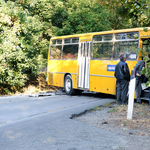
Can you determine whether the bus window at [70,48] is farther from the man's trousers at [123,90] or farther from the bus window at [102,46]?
the man's trousers at [123,90]

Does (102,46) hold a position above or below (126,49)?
above

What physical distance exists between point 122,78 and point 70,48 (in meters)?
5.55

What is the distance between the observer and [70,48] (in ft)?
49.2

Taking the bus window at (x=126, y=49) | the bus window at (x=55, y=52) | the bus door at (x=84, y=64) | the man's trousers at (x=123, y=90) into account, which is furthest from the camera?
the bus window at (x=55, y=52)

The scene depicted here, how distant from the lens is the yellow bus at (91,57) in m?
11.6

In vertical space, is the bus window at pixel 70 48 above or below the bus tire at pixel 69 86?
above

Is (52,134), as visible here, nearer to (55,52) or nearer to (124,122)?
(124,122)

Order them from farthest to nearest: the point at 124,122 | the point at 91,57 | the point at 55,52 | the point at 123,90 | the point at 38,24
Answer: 1. the point at 38,24
2. the point at 55,52
3. the point at 91,57
4. the point at 123,90
5. the point at 124,122

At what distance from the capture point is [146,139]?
18.3 feet

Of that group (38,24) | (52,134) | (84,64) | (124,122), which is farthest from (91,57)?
(38,24)

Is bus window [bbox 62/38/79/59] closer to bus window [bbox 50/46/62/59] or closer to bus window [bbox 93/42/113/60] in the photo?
bus window [bbox 50/46/62/59]

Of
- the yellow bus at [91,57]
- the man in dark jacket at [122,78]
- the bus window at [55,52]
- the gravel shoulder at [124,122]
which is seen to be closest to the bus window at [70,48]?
the yellow bus at [91,57]

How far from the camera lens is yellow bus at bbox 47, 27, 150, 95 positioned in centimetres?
1159

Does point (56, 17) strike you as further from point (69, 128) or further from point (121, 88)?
point (69, 128)
